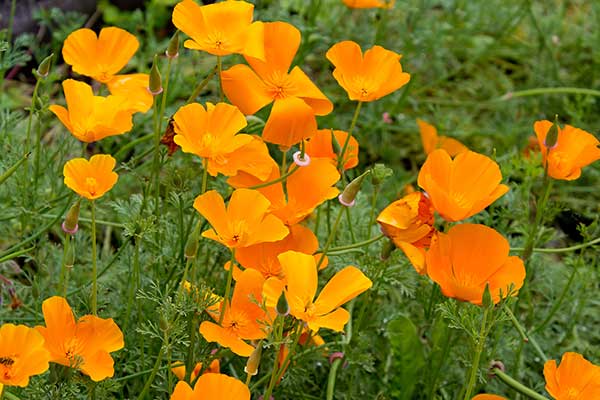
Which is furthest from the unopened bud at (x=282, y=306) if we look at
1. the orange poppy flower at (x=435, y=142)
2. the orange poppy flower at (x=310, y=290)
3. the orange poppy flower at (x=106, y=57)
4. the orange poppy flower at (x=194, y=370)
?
the orange poppy flower at (x=435, y=142)

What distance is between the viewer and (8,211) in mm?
1656

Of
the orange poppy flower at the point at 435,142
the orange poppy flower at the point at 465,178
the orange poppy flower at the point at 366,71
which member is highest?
the orange poppy flower at the point at 366,71

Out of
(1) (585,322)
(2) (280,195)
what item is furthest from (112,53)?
(1) (585,322)

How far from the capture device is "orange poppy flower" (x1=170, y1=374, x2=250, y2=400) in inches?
42.3

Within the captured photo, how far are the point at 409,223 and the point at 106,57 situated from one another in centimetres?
51

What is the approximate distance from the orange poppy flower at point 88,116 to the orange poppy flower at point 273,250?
219 mm

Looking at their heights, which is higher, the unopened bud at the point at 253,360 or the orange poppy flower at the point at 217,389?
the unopened bud at the point at 253,360

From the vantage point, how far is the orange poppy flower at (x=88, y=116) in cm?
123

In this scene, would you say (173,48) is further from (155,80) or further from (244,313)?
(244,313)

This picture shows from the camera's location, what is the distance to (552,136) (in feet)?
4.28

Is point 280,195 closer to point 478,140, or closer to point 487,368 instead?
point 487,368

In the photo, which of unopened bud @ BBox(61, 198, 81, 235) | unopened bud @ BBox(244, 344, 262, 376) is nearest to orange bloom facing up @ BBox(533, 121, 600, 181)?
unopened bud @ BBox(244, 344, 262, 376)

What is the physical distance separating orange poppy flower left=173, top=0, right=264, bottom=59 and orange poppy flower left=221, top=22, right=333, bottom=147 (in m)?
0.03

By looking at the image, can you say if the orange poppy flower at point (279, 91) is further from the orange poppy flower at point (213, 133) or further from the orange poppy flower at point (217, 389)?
the orange poppy flower at point (217, 389)
